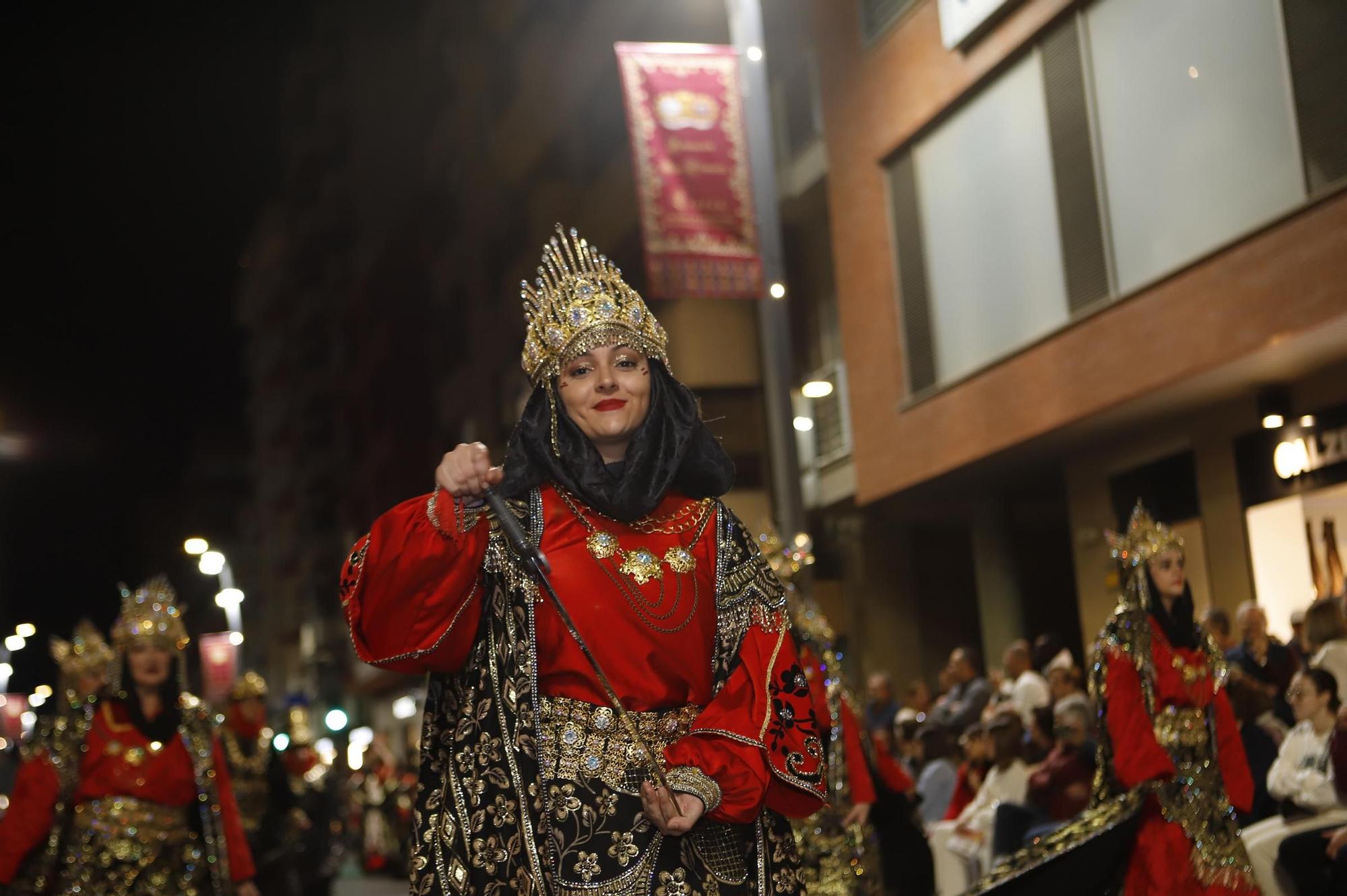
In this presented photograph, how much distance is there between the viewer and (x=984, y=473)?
16.4 meters

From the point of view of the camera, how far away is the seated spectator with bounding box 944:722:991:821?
11250mm

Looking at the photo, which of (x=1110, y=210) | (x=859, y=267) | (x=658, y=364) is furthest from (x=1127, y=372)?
(x=658, y=364)

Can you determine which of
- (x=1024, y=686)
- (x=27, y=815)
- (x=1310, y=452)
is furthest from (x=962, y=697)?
(x=27, y=815)

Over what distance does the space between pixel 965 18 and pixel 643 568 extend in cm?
1211

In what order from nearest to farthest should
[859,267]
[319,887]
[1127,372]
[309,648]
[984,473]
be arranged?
[1127,372] → [319,887] → [984,473] → [859,267] → [309,648]

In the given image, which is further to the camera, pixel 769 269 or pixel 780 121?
pixel 780 121

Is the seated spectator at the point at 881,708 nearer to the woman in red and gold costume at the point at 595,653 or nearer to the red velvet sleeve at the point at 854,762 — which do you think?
the red velvet sleeve at the point at 854,762

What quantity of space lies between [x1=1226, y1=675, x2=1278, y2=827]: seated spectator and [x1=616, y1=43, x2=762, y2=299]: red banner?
4.28 meters

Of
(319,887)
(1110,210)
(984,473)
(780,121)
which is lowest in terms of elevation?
(319,887)

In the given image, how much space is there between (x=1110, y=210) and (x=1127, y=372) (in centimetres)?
132

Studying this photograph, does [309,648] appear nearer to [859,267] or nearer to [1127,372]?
[859,267]

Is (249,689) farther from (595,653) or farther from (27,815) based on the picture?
(595,653)

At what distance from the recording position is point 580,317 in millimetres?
4266

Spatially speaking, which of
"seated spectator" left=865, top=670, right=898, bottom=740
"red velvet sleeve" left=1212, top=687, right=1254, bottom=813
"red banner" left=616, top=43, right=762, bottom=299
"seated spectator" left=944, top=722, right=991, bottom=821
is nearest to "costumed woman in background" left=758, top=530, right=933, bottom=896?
"seated spectator" left=944, top=722, right=991, bottom=821
